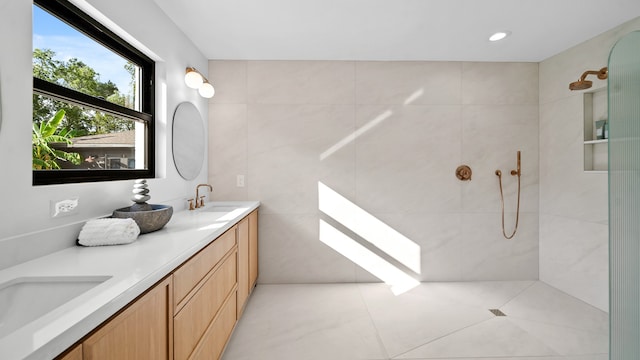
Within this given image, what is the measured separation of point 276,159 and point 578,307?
122 inches

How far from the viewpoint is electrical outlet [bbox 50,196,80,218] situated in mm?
1247

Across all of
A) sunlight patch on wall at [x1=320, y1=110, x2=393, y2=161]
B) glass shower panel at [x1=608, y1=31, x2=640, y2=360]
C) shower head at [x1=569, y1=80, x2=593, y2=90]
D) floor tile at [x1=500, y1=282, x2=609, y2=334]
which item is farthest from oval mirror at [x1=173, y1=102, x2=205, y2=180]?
shower head at [x1=569, y1=80, x2=593, y2=90]

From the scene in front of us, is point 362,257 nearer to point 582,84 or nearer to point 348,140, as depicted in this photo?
point 348,140

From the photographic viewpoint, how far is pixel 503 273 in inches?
123

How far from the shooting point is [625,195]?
1098mm

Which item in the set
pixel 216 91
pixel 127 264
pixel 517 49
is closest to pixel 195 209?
pixel 216 91

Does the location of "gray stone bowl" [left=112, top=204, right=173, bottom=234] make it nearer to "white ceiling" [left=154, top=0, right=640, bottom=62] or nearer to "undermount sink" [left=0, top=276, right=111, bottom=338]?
"undermount sink" [left=0, top=276, right=111, bottom=338]

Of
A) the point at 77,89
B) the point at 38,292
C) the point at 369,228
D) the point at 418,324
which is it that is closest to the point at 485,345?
the point at 418,324

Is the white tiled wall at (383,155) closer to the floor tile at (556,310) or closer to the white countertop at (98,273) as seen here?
the floor tile at (556,310)

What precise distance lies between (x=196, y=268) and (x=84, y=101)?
1085mm

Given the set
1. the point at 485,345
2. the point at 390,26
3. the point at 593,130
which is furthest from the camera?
the point at 593,130

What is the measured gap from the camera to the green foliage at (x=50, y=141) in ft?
4.27

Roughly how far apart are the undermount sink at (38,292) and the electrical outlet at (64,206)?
43 cm

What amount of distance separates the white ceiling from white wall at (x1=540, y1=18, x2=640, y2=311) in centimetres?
17
